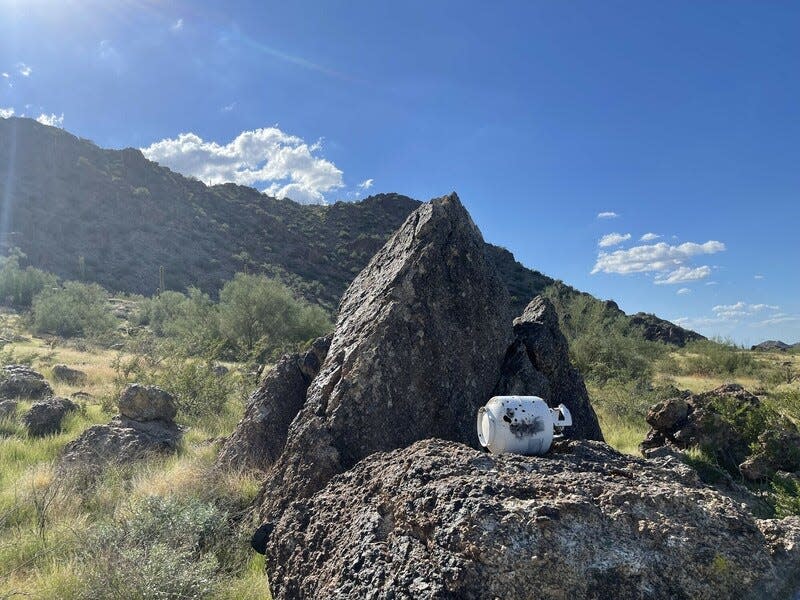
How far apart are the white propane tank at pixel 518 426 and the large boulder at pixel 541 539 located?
0.41 metres

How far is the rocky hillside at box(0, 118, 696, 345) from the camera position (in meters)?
51.1

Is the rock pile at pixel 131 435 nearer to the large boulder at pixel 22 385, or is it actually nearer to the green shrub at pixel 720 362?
the large boulder at pixel 22 385

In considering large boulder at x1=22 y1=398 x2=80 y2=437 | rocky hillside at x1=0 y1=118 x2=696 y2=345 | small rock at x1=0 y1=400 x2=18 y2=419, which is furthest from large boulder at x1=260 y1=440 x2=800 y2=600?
rocky hillside at x1=0 y1=118 x2=696 y2=345

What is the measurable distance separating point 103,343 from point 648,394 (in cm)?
2348

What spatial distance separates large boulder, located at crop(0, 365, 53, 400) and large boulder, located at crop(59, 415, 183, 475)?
16.5 ft

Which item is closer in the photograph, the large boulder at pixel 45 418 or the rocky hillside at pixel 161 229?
the large boulder at pixel 45 418

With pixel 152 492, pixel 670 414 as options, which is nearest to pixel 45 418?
pixel 152 492

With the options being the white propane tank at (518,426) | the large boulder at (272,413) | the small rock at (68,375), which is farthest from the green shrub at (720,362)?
the white propane tank at (518,426)

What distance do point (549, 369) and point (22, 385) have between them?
424 inches

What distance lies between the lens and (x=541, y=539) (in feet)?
8.21

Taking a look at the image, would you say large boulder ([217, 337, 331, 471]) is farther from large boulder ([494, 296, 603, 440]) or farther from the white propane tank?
the white propane tank

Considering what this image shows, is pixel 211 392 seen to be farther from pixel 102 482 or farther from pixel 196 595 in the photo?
pixel 196 595

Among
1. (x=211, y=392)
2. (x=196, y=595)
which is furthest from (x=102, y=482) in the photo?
(x=211, y=392)

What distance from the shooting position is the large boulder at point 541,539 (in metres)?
2.44
